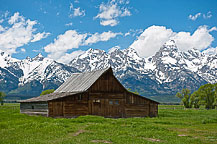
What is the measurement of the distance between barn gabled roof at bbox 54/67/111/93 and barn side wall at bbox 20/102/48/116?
744cm

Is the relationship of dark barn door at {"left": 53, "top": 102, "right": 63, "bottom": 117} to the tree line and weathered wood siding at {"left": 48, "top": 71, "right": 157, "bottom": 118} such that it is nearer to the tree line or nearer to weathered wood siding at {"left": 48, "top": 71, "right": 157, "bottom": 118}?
weathered wood siding at {"left": 48, "top": 71, "right": 157, "bottom": 118}

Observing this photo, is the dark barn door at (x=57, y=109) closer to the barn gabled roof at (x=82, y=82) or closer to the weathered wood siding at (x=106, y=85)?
the barn gabled roof at (x=82, y=82)

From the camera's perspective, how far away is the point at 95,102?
55062mm

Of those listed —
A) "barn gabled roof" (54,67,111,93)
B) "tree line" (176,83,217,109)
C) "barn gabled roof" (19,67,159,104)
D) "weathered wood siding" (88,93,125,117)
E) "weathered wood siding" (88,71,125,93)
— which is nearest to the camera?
"weathered wood siding" (88,93,125,117)

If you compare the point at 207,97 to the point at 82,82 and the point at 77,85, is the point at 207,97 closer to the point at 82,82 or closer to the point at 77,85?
the point at 82,82

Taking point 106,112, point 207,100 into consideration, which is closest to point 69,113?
point 106,112

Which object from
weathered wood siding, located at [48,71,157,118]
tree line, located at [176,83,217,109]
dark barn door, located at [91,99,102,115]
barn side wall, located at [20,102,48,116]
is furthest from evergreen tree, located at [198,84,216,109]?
barn side wall, located at [20,102,48,116]

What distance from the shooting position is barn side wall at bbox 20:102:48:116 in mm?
52094

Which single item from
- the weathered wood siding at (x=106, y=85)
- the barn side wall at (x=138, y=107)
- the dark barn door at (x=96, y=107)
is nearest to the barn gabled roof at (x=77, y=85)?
the weathered wood siding at (x=106, y=85)

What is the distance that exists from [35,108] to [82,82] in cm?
1033

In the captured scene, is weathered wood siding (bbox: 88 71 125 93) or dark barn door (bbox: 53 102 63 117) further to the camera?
weathered wood siding (bbox: 88 71 125 93)

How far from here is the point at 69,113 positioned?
52.1 metres

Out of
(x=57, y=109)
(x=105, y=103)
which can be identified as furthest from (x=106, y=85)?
(x=57, y=109)

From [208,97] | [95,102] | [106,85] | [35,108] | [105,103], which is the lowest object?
[35,108]
